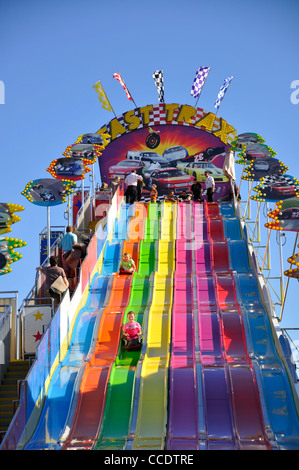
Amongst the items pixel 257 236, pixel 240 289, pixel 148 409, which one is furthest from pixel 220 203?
pixel 148 409

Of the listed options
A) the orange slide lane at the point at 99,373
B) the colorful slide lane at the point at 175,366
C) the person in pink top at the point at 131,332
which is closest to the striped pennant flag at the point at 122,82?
the colorful slide lane at the point at 175,366

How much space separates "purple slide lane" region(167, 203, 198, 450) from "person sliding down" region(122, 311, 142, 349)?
657 millimetres

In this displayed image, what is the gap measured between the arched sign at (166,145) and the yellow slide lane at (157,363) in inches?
403

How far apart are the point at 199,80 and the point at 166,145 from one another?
322 cm

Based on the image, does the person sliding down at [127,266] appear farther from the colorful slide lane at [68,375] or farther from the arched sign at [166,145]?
the arched sign at [166,145]

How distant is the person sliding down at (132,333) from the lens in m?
14.0

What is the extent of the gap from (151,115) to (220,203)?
29.3 feet

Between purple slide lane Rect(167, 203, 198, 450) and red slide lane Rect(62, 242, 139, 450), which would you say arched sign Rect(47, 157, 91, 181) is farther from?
red slide lane Rect(62, 242, 139, 450)

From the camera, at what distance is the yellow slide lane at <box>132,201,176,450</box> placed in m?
11.7

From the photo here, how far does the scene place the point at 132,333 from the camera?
1412 centimetres

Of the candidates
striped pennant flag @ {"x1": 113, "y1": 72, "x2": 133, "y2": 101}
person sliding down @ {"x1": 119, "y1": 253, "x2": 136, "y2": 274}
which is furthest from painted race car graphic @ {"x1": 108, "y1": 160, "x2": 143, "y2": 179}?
person sliding down @ {"x1": 119, "y1": 253, "x2": 136, "y2": 274}

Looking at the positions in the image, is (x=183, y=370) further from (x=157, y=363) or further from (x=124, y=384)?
(x=124, y=384)

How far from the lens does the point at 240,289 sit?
642 inches

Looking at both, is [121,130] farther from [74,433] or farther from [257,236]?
[74,433]
